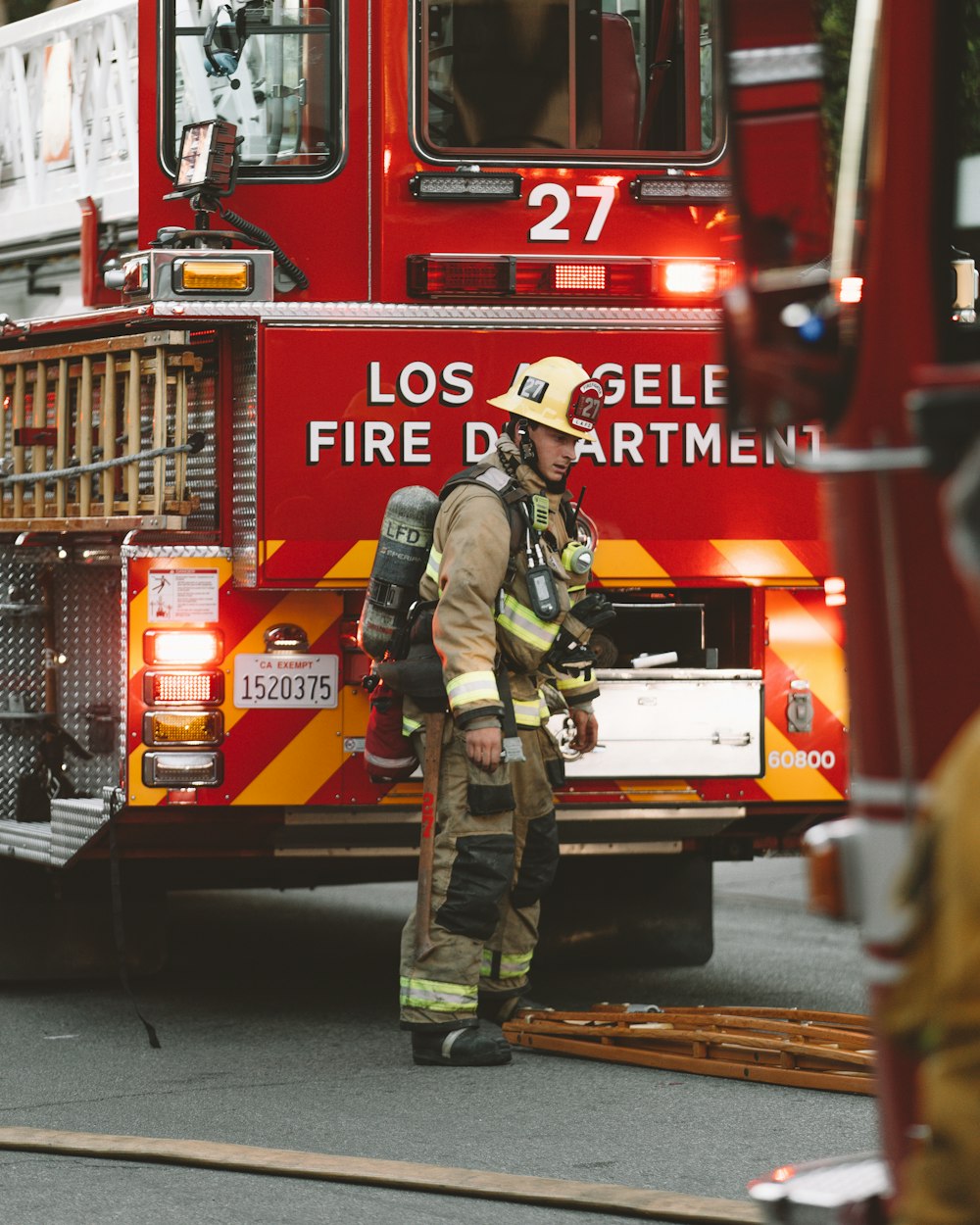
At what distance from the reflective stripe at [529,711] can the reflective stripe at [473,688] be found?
0.94ft

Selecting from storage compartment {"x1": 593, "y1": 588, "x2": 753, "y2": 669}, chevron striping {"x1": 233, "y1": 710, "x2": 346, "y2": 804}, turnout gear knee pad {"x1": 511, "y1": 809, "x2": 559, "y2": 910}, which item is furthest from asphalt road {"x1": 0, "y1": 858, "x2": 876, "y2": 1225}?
storage compartment {"x1": 593, "y1": 588, "x2": 753, "y2": 669}

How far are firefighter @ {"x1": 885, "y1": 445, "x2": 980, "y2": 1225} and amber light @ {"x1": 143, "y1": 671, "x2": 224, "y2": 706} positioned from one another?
14.1 feet

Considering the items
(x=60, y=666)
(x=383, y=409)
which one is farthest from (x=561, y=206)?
(x=60, y=666)

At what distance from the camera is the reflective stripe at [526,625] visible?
20.4 feet

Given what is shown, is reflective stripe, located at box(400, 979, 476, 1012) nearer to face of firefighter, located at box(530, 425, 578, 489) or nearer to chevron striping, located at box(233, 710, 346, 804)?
chevron striping, located at box(233, 710, 346, 804)

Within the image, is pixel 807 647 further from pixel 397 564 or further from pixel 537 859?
pixel 397 564

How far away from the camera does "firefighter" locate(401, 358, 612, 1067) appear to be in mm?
6031

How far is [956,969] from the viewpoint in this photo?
2.09m

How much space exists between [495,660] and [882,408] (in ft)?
11.5

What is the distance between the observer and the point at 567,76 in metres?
6.53

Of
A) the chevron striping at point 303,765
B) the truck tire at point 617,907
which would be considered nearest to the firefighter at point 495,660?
the chevron striping at point 303,765

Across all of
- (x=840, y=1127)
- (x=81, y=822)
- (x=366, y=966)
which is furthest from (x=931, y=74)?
(x=366, y=966)

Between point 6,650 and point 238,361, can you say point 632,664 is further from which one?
point 6,650

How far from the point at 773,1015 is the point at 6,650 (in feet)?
9.00
